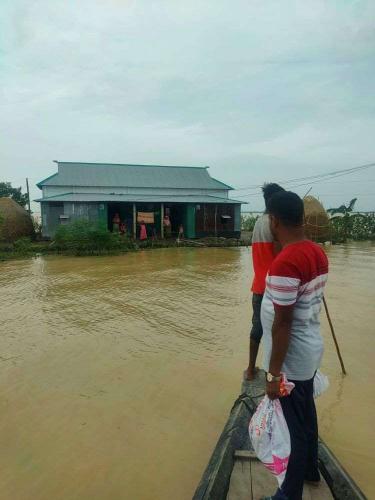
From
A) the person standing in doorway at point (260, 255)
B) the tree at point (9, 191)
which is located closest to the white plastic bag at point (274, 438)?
the person standing in doorway at point (260, 255)

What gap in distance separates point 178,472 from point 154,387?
1.23 meters

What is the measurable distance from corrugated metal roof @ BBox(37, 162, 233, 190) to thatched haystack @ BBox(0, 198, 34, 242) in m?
1.98

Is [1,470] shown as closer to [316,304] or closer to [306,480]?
[306,480]

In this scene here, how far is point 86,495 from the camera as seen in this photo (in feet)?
8.31

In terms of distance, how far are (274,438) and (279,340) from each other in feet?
1.58

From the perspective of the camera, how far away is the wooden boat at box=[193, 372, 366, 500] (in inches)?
80.4

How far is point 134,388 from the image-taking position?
389cm

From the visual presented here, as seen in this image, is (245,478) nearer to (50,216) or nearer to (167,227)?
(167,227)

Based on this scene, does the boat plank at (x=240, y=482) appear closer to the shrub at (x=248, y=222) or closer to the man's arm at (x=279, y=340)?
the man's arm at (x=279, y=340)

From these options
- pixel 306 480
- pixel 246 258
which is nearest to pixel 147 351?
pixel 306 480

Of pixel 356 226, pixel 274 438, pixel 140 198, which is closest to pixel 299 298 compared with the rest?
pixel 274 438

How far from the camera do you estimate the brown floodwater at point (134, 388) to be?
2.73 m

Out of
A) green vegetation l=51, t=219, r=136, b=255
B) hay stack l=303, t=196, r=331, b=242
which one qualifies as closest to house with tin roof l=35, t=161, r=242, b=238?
green vegetation l=51, t=219, r=136, b=255

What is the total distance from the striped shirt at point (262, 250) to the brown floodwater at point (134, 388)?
3.94 feet
